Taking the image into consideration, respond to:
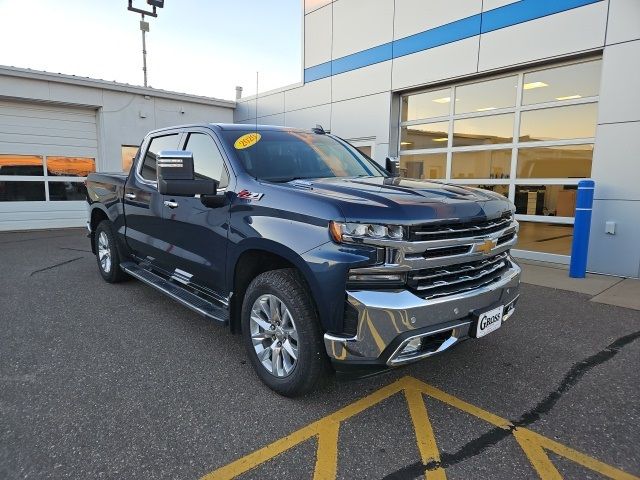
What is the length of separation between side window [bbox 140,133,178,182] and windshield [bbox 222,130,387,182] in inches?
39.9

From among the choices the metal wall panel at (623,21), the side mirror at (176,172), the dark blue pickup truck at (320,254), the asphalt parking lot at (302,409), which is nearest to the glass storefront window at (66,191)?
the asphalt parking lot at (302,409)

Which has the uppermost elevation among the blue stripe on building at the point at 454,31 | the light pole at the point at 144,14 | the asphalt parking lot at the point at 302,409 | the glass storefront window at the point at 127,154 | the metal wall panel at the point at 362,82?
the light pole at the point at 144,14

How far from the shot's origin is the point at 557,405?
2.88 meters

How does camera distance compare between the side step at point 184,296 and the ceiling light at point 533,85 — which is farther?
the ceiling light at point 533,85

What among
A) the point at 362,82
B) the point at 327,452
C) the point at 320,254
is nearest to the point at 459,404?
the point at 327,452

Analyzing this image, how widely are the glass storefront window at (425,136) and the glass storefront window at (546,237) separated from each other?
2495mm

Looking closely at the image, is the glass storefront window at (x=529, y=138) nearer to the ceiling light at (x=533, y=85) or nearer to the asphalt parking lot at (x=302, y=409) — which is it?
the ceiling light at (x=533, y=85)

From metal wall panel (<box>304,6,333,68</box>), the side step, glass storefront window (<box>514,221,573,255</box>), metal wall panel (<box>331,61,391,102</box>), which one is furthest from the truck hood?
metal wall panel (<box>304,6,333,68</box>)

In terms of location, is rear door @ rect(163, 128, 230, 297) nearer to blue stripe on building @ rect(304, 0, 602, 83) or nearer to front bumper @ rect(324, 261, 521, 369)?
front bumper @ rect(324, 261, 521, 369)

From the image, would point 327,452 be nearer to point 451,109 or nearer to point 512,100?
point 512,100

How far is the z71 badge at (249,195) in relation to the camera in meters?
3.01

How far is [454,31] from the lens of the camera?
8.34 meters

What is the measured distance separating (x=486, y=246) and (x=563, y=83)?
19.9ft

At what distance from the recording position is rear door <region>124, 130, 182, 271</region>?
4246 millimetres
